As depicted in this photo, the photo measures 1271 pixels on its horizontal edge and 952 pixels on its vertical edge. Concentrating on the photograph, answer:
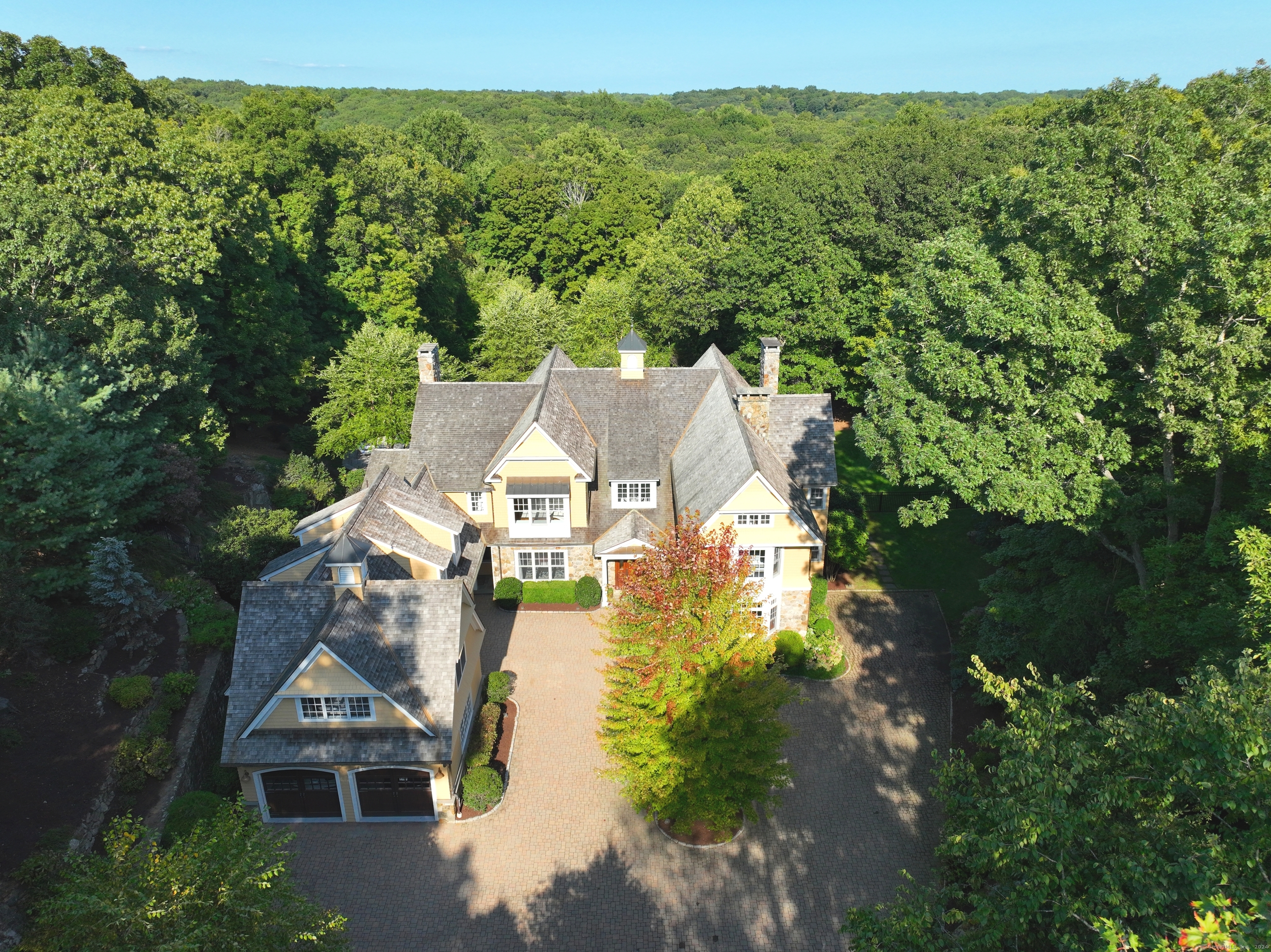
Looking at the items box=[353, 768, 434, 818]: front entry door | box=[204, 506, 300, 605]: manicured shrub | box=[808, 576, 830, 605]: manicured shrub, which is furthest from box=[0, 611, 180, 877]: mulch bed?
box=[808, 576, 830, 605]: manicured shrub

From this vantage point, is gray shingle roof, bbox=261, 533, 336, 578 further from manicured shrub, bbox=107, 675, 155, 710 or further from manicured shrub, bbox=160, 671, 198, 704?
manicured shrub, bbox=107, 675, 155, 710

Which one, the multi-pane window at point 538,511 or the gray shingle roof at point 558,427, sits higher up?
the gray shingle roof at point 558,427

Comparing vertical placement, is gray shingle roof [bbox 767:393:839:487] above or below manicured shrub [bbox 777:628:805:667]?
above

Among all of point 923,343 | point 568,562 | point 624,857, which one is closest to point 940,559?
point 923,343

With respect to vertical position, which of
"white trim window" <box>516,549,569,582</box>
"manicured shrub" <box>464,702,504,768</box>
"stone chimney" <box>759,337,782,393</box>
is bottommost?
"manicured shrub" <box>464,702,504,768</box>

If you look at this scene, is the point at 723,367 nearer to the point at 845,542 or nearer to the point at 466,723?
the point at 845,542

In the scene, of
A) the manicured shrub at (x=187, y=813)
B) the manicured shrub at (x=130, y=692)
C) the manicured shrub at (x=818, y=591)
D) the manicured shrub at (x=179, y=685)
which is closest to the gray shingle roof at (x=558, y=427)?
the manicured shrub at (x=818, y=591)

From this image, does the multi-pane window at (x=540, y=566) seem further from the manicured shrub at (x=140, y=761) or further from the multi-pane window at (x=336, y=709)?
the manicured shrub at (x=140, y=761)
